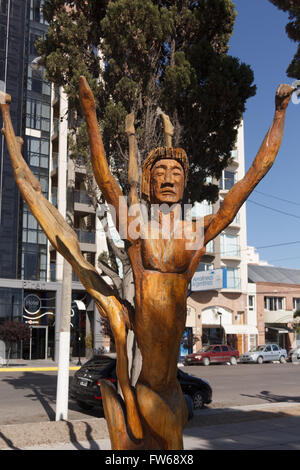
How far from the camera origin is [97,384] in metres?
11.7

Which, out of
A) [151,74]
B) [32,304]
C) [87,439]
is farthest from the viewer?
[32,304]

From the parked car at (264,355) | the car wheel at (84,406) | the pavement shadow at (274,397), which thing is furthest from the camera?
the parked car at (264,355)

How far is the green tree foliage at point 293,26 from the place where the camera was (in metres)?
10.1

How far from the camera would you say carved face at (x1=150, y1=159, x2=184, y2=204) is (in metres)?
3.21

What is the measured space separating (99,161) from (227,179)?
121 feet

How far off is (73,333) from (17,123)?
13.5 metres

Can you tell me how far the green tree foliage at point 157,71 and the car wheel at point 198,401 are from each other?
540 cm

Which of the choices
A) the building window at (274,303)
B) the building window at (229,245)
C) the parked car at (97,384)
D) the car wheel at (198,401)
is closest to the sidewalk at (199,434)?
the car wheel at (198,401)

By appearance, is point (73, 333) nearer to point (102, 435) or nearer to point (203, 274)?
point (203, 274)

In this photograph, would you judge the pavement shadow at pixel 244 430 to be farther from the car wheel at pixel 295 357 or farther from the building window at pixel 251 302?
the building window at pixel 251 302

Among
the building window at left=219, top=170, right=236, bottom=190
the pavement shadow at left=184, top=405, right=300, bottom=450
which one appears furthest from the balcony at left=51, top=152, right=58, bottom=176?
the pavement shadow at left=184, top=405, right=300, bottom=450

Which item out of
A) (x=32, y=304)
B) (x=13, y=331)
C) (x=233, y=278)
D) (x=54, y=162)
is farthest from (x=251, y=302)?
(x=13, y=331)

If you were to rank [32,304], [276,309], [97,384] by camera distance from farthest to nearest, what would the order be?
[276,309], [32,304], [97,384]

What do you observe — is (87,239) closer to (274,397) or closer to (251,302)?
(251,302)
